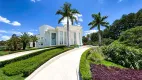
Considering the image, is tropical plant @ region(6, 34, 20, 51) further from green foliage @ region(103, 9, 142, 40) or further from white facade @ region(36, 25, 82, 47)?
green foliage @ region(103, 9, 142, 40)

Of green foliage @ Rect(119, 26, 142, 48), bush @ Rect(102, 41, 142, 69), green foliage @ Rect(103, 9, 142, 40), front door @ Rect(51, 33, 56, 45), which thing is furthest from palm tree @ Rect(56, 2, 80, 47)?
green foliage @ Rect(103, 9, 142, 40)

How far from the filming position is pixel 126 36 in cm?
2797

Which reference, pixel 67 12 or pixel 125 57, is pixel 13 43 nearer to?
pixel 67 12

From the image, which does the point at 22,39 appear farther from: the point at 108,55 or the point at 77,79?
the point at 77,79

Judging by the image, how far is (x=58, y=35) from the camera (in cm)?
4291

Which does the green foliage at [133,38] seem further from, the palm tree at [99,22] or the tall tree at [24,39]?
the tall tree at [24,39]

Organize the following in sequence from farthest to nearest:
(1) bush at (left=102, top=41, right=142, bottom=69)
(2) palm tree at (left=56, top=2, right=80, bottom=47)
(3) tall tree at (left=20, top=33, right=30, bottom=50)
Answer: (3) tall tree at (left=20, top=33, right=30, bottom=50), (2) palm tree at (left=56, top=2, right=80, bottom=47), (1) bush at (left=102, top=41, right=142, bottom=69)

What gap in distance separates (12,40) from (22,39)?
2.59 meters

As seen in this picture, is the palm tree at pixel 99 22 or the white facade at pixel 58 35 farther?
the white facade at pixel 58 35

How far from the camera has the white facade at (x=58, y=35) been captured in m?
43.3

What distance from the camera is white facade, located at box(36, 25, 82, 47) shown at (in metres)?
43.3

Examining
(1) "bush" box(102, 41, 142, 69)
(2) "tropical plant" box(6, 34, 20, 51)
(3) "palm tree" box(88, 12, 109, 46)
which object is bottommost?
(1) "bush" box(102, 41, 142, 69)

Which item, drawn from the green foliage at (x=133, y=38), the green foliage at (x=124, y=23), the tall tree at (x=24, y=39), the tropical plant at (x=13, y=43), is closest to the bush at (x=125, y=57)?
the green foliage at (x=133, y=38)

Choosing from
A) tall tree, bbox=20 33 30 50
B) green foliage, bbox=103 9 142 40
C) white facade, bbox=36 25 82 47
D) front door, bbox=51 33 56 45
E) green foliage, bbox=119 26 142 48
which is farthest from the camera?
green foliage, bbox=103 9 142 40
